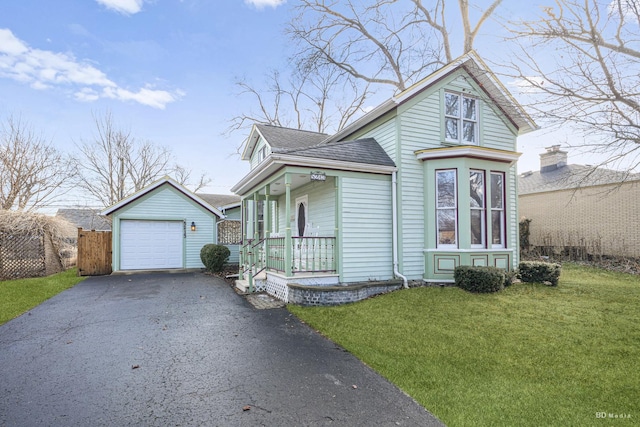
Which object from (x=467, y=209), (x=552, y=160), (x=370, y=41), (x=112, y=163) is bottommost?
(x=467, y=209)

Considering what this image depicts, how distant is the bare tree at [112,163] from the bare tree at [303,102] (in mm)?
8965

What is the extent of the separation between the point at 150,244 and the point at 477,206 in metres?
13.3

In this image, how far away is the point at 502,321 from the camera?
5871mm

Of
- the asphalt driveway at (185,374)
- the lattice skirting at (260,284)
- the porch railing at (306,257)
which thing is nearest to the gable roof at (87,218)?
the asphalt driveway at (185,374)

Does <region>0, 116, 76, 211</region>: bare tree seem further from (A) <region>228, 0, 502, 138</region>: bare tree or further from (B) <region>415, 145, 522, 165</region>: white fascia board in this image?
(B) <region>415, 145, 522, 165</region>: white fascia board

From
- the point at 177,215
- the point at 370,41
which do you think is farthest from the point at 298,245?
the point at 370,41

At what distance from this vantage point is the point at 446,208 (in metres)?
8.75

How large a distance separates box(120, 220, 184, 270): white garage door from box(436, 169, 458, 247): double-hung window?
37.9 feet

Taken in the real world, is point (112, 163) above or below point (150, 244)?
above

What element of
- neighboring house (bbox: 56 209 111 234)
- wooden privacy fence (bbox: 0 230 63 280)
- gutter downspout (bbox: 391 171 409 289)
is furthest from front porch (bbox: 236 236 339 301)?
neighboring house (bbox: 56 209 111 234)

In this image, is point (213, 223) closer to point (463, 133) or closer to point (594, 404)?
point (463, 133)

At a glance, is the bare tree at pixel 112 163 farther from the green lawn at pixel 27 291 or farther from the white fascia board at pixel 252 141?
the green lawn at pixel 27 291

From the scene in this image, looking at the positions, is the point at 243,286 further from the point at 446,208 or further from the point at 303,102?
the point at 303,102

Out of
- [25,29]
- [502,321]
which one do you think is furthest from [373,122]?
[25,29]
